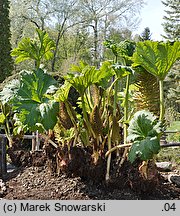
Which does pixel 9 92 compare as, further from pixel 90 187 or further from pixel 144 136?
pixel 144 136

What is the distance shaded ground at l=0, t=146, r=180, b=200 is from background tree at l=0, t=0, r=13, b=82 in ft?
31.6

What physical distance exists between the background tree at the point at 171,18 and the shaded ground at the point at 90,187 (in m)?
19.3

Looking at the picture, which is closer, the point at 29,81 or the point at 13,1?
the point at 29,81

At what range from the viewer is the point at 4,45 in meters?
12.7

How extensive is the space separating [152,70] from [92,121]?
23.5 inches

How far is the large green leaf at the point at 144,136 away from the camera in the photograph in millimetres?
2312

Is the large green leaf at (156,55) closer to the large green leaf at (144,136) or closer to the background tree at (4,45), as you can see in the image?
the large green leaf at (144,136)

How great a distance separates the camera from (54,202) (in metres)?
2.38

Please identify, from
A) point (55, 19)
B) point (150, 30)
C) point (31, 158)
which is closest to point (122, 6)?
point (55, 19)

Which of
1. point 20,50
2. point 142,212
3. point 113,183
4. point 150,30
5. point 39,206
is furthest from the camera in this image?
point 150,30

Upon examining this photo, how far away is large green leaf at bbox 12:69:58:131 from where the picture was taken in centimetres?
262

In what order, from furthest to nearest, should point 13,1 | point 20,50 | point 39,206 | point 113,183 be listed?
point 13,1 < point 20,50 < point 113,183 < point 39,206

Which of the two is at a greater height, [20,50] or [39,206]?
[20,50]

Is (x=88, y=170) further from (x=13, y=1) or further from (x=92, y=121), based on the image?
(x=13, y=1)
